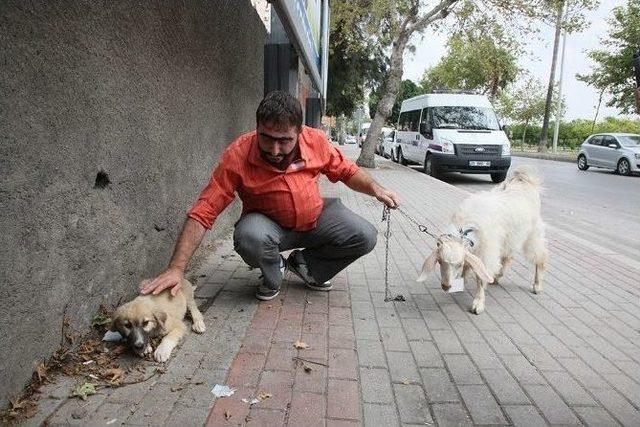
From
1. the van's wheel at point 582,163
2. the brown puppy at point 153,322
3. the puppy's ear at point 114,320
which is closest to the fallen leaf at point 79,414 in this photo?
the brown puppy at point 153,322

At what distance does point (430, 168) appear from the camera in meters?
17.5

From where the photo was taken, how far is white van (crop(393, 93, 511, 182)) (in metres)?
15.5

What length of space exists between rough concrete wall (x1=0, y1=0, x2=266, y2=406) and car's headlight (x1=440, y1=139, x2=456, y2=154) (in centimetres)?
1201

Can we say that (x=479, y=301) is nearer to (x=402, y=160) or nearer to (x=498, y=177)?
(x=498, y=177)

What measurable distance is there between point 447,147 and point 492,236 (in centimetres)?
1208

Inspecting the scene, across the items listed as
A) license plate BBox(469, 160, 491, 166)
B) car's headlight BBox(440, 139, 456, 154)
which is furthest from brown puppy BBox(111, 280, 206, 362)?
car's headlight BBox(440, 139, 456, 154)

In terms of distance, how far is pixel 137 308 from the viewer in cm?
316

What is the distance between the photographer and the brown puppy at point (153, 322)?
308 cm

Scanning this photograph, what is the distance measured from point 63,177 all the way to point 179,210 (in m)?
2.02

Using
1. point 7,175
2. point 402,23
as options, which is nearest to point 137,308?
point 7,175

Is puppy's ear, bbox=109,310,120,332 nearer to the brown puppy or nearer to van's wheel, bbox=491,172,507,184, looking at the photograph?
the brown puppy

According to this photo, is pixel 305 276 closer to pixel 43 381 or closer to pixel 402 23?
pixel 43 381

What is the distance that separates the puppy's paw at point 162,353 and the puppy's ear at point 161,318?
0.13m

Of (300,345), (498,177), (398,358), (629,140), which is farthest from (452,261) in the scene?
(629,140)
